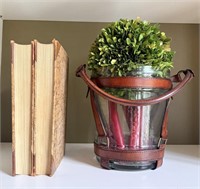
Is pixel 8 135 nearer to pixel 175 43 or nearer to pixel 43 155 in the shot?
pixel 43 155

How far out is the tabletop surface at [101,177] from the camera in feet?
1.31

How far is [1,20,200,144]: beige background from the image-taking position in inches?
28.7

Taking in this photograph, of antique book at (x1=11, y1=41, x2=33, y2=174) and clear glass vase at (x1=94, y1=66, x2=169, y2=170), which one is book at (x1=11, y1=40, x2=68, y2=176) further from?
clear glass vase at (x1=94, y1=66, x2=169, y2=170)

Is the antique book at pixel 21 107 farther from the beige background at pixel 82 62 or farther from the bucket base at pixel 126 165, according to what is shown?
the beige background at pixel 82 62

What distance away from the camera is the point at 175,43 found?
0.75 metres

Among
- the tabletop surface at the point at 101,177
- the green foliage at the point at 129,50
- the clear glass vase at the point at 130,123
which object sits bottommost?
the tabletop surface at the point at 101,177

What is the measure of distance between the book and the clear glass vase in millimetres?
107

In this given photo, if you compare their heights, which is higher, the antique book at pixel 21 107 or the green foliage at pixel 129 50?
the green foliage at pixel 129 50

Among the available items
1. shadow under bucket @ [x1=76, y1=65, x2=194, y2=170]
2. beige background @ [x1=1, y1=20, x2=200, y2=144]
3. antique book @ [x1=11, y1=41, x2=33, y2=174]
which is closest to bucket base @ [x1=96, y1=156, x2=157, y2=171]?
shadow under bucket @ [x1=76, y1=65, x2=194, y2=170]

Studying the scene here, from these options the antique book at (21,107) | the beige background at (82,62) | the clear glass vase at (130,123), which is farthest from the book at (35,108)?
the beige background at (82,62)

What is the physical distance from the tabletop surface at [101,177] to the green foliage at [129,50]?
0.58ft

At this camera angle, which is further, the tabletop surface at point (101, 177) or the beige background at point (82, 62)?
the beige background at point (82, 62)

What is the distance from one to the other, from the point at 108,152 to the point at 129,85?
0.13 meters

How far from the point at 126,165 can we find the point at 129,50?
0.69 ft
